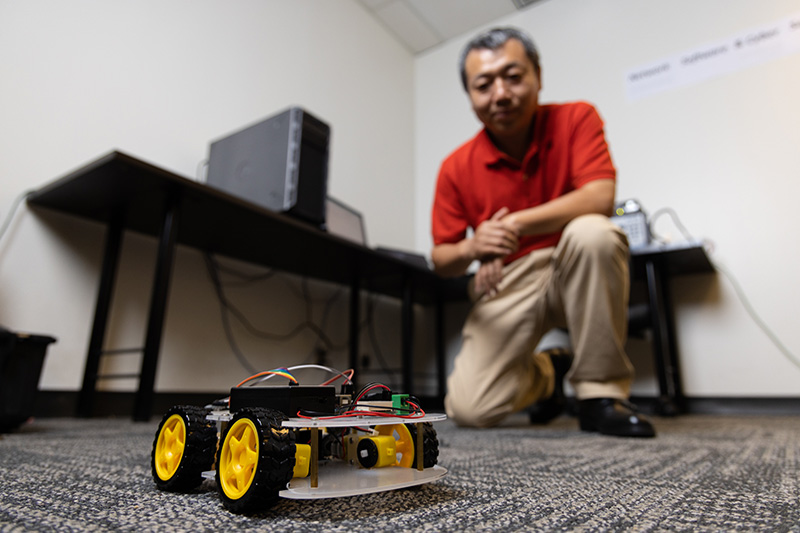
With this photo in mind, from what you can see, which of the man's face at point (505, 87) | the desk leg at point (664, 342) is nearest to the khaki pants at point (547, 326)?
the man's face at point (505, 87)

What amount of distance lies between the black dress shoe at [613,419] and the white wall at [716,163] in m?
1.35

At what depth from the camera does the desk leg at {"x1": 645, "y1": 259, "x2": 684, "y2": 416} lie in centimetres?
199

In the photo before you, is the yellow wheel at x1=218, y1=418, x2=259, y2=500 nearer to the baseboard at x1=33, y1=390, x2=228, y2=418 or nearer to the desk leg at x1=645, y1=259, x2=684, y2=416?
the baseboard at x1=33, y1=390, x2=228, y2=418

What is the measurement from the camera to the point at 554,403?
4.99 ft

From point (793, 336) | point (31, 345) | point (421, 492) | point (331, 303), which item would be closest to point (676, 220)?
point (793, 336)

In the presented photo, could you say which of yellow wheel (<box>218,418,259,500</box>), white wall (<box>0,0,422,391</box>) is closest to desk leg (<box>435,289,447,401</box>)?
white wall (<box>0,0,422,391</box>)

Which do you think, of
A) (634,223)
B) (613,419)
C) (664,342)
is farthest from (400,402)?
(664,342)

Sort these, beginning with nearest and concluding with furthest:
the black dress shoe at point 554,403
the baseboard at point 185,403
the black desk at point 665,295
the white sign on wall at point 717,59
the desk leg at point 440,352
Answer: the baseboard at point 185,403
the black dress shoe at point 554,403
the black desk at point 665,295
the white sign on wall at point 717,59
the desk leg at point 440,352

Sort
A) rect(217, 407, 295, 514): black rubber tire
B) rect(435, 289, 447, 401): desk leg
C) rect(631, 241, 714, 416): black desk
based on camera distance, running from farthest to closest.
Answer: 1. rect(435, 289, 447, 401): desk leg
2. rect(631, 241, 714, 416): black desk
3. rect(217, 407, 295, 514): black rubber tire

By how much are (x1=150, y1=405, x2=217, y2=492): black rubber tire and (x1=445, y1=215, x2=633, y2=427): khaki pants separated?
3.10 ft

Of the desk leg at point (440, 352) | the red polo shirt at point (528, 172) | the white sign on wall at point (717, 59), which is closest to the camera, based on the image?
the red polo shirt at point (528, 172)

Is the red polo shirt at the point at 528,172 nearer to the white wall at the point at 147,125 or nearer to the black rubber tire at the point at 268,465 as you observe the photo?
the white wall at the point at 147,125

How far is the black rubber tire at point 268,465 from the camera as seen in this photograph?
34 centimetres

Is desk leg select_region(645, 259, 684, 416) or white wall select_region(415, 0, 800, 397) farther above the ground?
white wall select_region(415, 0, 800, 397)
